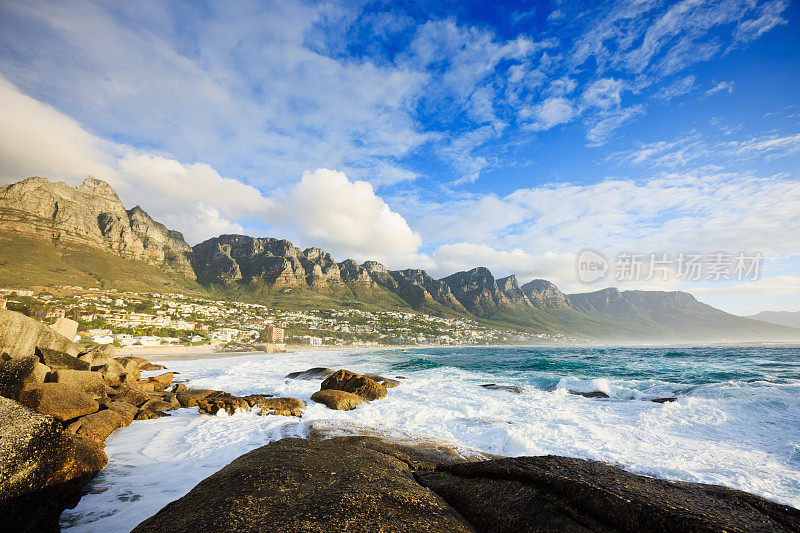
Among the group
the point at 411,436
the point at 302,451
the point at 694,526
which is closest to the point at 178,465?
the point at 302,451

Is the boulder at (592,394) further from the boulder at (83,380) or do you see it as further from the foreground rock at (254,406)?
the boulder at (83,380)

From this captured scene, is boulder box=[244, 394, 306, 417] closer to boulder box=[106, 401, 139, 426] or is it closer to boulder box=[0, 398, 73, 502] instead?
boulder box=[106, 401, 139, 426]

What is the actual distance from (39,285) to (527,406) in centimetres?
11417

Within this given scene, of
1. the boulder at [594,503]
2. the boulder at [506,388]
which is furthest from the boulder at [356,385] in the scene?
the boulder at [594,503]

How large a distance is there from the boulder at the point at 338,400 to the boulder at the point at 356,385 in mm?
1061

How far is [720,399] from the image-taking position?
17188 mm

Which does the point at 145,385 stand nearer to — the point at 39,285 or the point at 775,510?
the point at 775,510

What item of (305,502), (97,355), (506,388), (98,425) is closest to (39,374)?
(98,425)

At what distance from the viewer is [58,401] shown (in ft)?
32.5

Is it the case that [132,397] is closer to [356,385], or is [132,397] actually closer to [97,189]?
[356,385]

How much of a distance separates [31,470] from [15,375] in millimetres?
7856

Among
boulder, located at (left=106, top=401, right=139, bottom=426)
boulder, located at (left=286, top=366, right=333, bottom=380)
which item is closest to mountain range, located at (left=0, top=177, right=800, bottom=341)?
boulder, located at (left=286, top=366, right=333, bottom=380)

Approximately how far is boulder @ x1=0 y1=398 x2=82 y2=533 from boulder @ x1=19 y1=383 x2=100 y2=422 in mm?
6088

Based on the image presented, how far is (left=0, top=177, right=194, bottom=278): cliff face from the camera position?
368 ft
